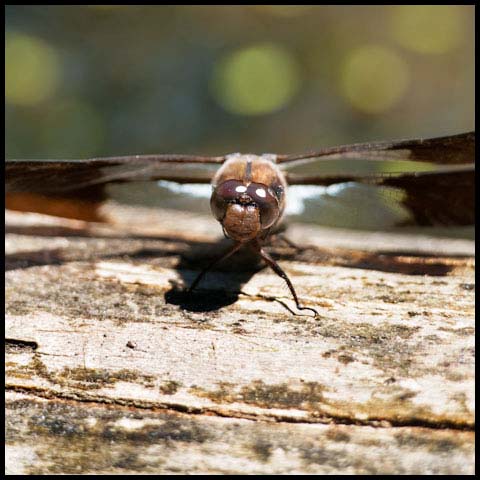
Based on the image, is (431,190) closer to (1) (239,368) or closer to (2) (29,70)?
(1) (239,368)

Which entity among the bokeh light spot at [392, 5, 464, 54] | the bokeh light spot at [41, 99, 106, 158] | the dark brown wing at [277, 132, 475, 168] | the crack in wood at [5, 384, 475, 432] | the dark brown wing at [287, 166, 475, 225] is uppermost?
the bokeh light spot at [392, 5, 464, 54]

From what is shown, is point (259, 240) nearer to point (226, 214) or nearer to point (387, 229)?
point (226, 214)

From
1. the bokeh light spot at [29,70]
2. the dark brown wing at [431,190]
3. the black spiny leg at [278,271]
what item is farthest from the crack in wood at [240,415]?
the bokeh light spot at [29,70]

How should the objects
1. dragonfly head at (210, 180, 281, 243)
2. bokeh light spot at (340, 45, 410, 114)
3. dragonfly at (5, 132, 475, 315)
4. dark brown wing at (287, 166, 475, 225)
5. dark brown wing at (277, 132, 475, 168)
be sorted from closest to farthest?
1. dragonfly head at (210, 180, 281, 243)
2. dragonfly at (5, 132, 475, 315)
3. dark brown wing at (277, 132, 475, 168)
4. dark brown wing at (287, 166, 475, 225)
5. bokeh light spot at (340, 45, 410, 114)

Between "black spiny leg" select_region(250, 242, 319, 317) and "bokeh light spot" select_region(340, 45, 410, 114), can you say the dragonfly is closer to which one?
"black spiny leg" select_region(250, 242, 319, 317)

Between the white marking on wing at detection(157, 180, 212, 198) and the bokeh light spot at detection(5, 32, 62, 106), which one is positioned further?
the bokeh light spot at detection(5, 32, 62, 106)

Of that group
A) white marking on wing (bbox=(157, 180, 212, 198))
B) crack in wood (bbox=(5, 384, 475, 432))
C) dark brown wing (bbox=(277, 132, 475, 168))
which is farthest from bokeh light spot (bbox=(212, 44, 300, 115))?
crack in wood (bbox=(5, 384, 475, 432))
